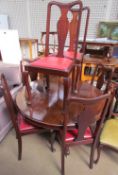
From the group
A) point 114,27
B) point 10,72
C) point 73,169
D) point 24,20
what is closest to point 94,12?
point 114,27

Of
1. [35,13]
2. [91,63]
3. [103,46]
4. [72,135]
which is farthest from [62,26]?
[35,13]

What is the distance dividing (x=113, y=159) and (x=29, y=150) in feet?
3.28

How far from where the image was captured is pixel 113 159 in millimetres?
1521

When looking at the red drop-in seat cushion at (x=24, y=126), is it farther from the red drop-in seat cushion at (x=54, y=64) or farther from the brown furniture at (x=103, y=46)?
the brown furniture at (x=103, y=46)

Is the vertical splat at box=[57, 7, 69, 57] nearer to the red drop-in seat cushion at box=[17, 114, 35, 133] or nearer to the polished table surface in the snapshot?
the polished table surface

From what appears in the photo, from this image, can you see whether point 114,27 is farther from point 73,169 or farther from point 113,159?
point 73,169

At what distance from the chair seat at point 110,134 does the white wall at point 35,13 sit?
3488mm

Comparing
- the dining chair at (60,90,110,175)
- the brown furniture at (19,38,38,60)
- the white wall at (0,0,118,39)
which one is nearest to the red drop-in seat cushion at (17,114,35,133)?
the dining chair at (60,90,110,175)

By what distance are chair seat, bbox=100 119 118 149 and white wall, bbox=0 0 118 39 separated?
3.49 metres

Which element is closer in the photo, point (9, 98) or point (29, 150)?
point (9, 98)

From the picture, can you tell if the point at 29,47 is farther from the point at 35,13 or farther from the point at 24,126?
the point at 24,126

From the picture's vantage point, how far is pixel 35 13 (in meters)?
4.42

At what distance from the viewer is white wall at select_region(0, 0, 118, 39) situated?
382 cm

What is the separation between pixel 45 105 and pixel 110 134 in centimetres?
70
